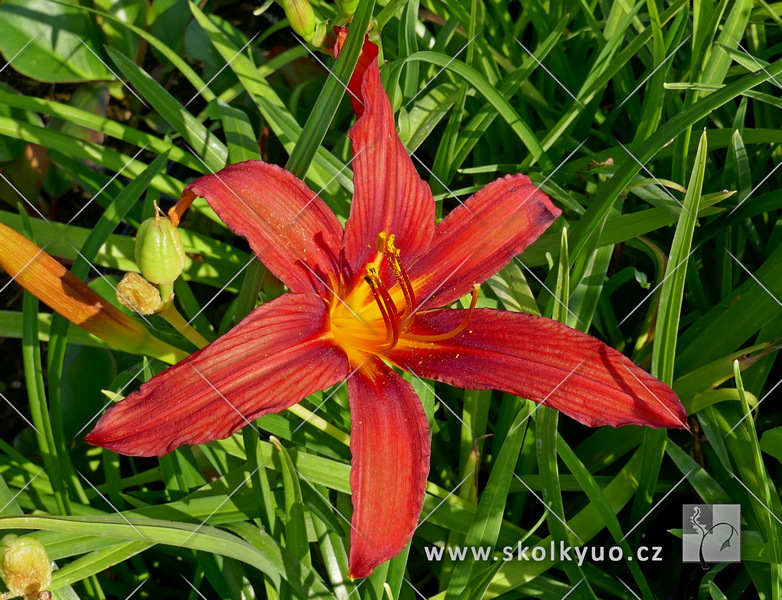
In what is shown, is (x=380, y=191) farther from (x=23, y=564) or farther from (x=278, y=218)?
(x=23, y=564)

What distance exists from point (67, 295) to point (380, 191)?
0.37m

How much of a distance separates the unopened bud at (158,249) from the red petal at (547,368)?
0.28 m

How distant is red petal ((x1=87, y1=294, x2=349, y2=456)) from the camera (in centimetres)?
67

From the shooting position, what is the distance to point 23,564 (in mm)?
642

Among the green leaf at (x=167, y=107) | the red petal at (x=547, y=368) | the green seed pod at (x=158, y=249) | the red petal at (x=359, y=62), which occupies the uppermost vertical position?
the red petal at (x=359, y=62)

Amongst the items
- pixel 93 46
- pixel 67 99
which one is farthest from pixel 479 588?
pixel 67 99

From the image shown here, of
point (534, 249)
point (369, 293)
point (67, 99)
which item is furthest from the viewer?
point (67, 99)

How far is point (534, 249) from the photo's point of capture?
118 centimetres

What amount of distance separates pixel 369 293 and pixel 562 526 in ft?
1.26

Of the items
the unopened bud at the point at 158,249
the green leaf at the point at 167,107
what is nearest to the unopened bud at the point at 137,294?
the unopened bud at the point at 158,249

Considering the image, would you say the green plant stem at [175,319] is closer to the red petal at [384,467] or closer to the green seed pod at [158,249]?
the green seed pod at [158,249]

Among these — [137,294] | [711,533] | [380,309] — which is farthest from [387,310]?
[711,533]

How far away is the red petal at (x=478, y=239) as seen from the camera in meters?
0.94

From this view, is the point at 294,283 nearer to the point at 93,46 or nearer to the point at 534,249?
the point at 534,249
